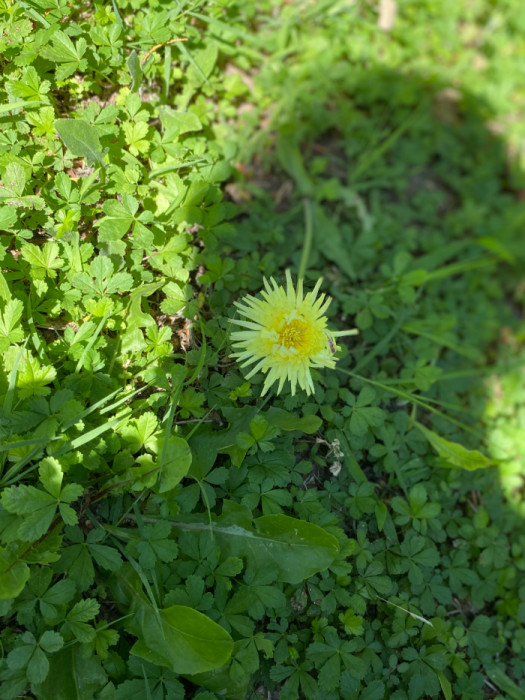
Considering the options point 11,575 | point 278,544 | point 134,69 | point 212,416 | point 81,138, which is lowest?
point 278,544

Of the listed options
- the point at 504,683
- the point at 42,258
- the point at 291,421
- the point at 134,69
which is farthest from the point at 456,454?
the point at 134,69

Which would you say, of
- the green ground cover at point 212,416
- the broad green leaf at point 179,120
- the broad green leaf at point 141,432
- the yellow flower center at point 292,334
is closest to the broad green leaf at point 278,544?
the green ground cover at point 212,416

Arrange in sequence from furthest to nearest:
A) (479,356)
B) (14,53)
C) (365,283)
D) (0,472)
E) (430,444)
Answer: (479,356)
(365,283)
(430,444)
(14,53)
(0,472)

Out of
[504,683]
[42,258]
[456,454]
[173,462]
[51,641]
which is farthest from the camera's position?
[456,454]

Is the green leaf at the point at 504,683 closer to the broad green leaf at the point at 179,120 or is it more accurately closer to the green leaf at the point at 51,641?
the green leaf at the point at 51,641

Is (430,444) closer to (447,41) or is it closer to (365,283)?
(365,283)

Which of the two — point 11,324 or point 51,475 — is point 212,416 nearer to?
point 51,475

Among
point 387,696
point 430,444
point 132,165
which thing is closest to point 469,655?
point 387,696
